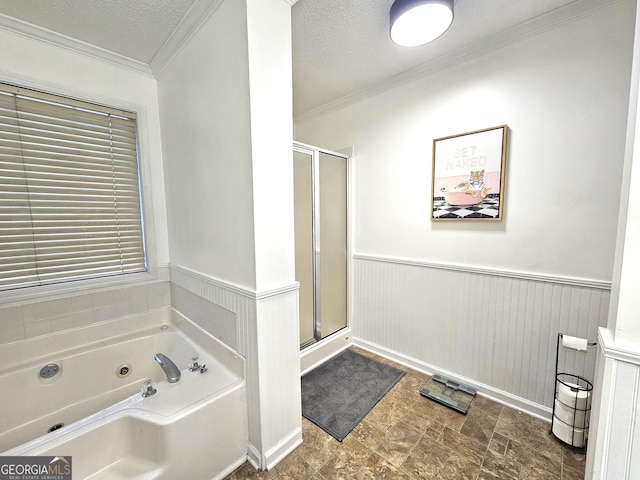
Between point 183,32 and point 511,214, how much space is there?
94.0 inches

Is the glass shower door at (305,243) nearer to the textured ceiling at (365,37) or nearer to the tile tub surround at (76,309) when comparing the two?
the textured ceiling at (365,37)

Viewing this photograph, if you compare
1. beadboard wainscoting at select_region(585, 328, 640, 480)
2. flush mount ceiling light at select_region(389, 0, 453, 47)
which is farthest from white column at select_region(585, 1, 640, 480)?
flush mount ceiling light at select_region(389, 0, 453, 47)

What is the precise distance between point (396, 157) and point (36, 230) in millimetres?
2652

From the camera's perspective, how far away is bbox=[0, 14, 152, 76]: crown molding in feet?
4.79

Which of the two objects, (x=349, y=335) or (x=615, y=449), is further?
(x=349, y=335)

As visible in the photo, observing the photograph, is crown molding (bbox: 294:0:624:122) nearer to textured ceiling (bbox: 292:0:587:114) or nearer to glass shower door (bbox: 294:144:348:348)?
textured ceiling (bbox: 292:0:587:114)

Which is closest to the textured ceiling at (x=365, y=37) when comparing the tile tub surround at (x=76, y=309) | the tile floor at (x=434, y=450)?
the tile tub surround at (x=76, y=309)

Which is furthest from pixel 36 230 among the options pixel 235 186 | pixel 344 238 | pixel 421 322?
pixel 421 322

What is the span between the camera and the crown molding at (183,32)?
1.34 metres

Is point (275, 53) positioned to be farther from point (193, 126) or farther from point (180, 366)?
point (180, 366)

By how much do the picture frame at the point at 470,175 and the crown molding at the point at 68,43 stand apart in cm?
236

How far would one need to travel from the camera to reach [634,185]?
0.84 meters

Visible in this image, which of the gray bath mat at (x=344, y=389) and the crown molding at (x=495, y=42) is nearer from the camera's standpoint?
the crown molding at (x=495, y=42)

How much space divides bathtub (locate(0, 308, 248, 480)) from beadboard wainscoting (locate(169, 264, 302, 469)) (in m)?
0.10
